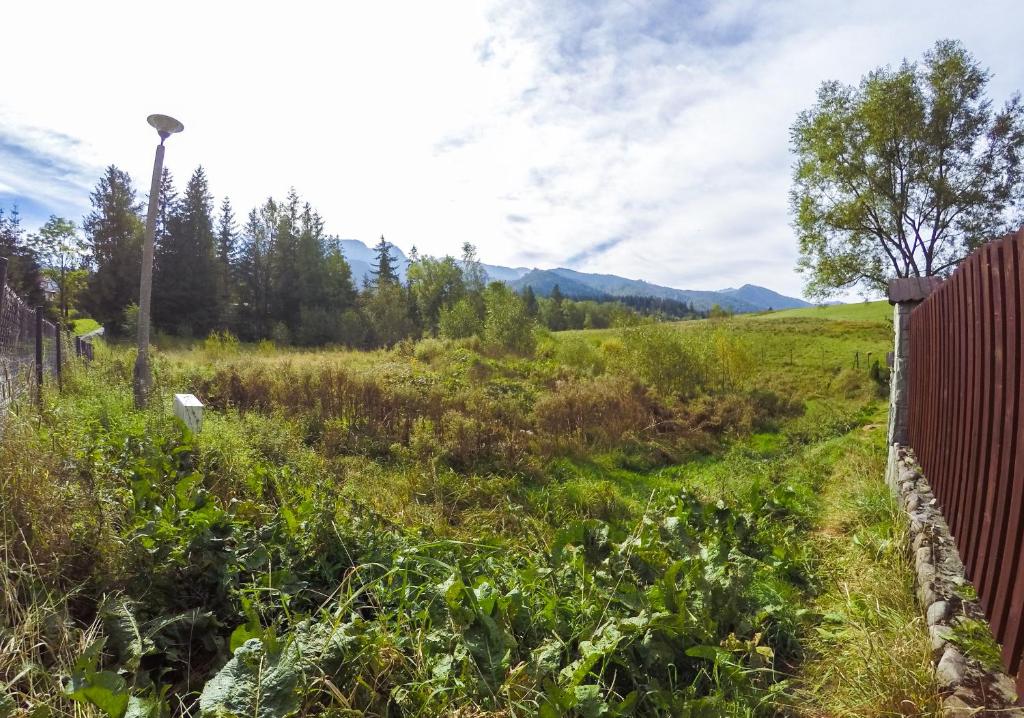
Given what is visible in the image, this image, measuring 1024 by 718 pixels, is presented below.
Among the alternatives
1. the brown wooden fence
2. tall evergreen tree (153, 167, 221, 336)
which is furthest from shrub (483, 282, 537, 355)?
tall evergreen tree (153, 167, 221, 336)

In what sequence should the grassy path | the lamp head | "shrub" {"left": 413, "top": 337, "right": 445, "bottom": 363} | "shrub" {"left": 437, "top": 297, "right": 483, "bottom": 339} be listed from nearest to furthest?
the grassy path
the lamp head
"shrub" {"left": 413, "top": 337, "right": 445, "bottom": 363}
"shrub" {"left": 437, "top": 297, "right": 483, "bottom": 339}

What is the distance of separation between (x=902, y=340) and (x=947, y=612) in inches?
156

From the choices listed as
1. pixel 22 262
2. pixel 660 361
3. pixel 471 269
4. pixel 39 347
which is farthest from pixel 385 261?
pixel 39 347

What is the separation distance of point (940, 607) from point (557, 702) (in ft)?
6.37

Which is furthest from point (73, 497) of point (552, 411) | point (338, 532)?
point (552, 411)

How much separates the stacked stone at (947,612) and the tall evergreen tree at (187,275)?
3338 centimetres

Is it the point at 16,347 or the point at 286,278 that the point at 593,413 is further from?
the point at 286,278

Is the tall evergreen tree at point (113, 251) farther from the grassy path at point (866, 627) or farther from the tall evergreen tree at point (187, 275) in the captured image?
the grassy path at point (866, 627)

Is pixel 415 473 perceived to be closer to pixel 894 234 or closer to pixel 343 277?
pixel 894 234

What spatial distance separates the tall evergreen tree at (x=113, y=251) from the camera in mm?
29453

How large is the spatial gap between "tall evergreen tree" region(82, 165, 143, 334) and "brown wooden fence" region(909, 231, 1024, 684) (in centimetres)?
3572

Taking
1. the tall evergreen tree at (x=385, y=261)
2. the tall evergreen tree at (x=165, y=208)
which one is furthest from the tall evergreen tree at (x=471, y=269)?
the tall evergreen tree at (x=165, y=208)

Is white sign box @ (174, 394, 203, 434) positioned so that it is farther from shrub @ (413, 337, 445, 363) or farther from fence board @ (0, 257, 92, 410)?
shrub @ (413, 337, 445, 363)

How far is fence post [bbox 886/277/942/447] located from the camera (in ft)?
16.7
